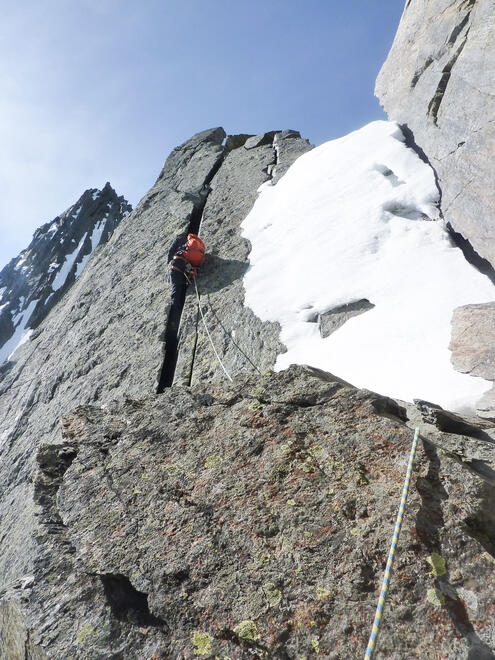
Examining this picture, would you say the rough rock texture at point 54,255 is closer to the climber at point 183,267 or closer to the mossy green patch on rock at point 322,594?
the climber at point 183,267

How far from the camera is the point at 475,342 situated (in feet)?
22.6

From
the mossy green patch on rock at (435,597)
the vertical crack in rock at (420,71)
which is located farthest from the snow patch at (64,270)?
the mossy green patch on rock at (435,597)

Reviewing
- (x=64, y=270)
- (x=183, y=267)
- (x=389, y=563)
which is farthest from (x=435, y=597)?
(x=64, y=270)

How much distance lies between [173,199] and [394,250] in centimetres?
856

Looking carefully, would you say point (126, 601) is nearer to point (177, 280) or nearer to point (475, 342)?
point (475, 342)

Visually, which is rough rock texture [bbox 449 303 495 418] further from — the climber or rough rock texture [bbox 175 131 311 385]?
the climber

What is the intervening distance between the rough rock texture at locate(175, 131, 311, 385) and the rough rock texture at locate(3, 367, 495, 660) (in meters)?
3.81

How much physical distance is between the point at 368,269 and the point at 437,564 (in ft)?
25.9

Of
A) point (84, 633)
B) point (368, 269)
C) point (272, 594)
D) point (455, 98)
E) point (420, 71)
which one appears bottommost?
point (84, 633)

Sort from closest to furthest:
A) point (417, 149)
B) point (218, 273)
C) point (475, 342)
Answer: point (475, 342) → point (218, 273) → point (417, 149)

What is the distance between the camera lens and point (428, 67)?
40.4 ft

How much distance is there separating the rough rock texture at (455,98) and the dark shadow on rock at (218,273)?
5.17 m

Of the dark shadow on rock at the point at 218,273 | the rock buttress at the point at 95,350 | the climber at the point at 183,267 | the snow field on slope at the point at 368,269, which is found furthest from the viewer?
the dark shadow on rock at the point at 218,273

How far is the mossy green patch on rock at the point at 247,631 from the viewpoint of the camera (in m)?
3.03
